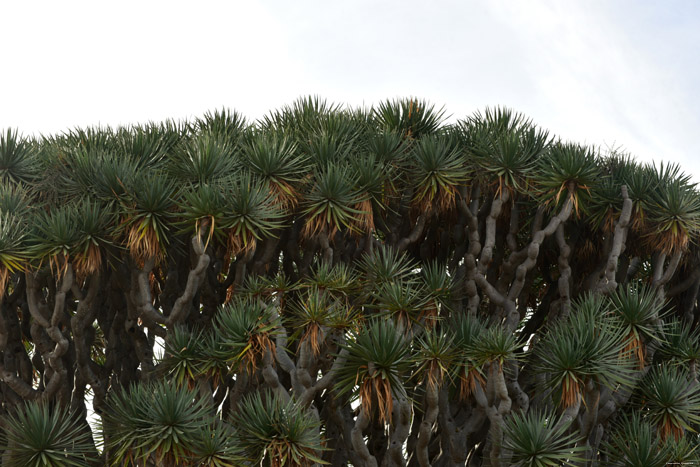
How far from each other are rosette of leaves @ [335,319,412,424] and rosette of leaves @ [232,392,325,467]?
56cm

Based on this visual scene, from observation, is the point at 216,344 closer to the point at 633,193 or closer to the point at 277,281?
the point at 277,281

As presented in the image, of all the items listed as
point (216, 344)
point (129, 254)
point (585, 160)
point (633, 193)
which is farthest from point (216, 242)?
point (633, 193)

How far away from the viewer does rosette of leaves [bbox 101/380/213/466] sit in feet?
25.8

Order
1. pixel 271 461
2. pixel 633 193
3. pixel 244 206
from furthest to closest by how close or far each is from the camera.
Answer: pixel 633 193 → pixel 244 206 → pixel 271 461

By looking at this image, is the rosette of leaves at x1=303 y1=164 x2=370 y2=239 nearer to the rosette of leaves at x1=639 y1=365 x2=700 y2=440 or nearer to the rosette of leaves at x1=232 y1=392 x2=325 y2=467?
the rosette of leaves at x1=232 y1=392 x2=325 y2=467

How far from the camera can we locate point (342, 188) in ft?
30.0

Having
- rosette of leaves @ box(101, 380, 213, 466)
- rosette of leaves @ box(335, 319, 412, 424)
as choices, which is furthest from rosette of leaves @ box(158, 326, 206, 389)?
rosette of leaves @ box(335, 319, 412, 424)

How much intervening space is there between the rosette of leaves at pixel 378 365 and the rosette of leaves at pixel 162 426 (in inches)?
56.2

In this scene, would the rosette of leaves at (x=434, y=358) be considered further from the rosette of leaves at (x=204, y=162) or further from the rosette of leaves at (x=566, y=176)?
the rosette of leaves at (x=204, y=162)

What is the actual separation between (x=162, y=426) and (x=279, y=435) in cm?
108

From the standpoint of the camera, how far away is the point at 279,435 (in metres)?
8.05

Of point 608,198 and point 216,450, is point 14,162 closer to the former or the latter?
point 216,450

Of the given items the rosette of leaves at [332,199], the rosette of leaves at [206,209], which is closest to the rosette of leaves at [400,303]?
the rosette of leaves at [332,199]

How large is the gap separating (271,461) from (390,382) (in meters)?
1.32
